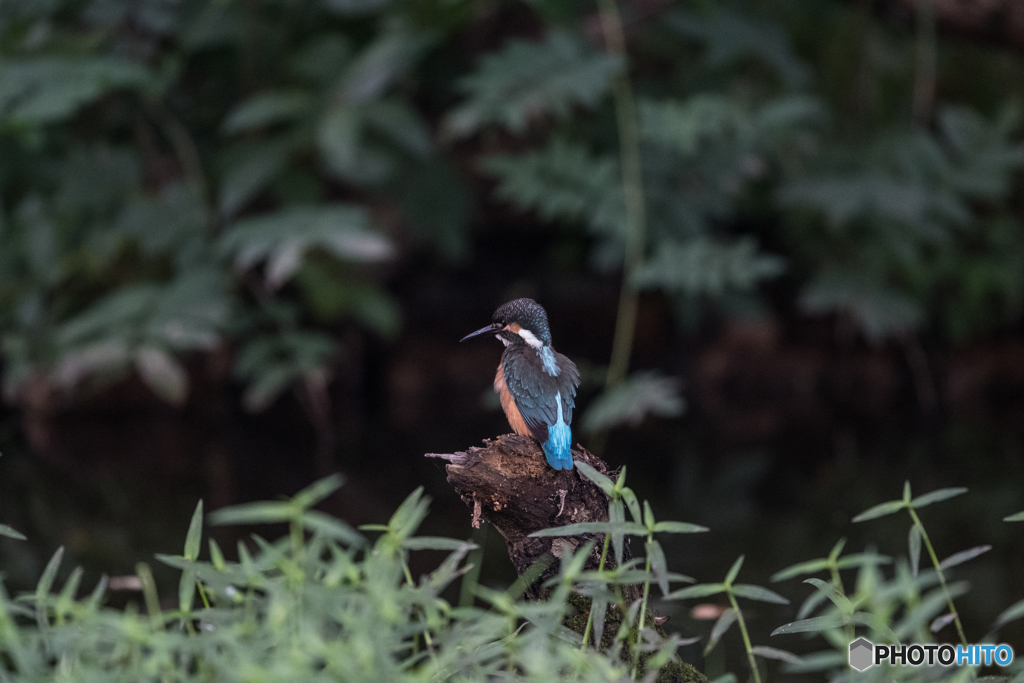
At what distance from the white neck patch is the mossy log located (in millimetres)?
120

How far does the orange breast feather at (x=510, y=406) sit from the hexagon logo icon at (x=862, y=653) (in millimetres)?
477

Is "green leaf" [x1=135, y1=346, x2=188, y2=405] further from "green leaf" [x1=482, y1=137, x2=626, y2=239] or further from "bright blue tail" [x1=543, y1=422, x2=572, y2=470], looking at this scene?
"bright blue tail" [x1=543, y1=422, x2=572, y2=470]

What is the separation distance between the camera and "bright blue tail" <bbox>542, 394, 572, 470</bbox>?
1.08m

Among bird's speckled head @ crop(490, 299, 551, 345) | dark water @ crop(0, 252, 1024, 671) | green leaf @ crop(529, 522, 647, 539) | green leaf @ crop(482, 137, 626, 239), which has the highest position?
bird's speckled head @ crop(490, 299, 551, 345)

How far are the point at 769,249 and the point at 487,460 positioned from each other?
10.3ft

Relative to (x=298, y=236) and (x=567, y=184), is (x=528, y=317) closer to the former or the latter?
(x=298, y=236)

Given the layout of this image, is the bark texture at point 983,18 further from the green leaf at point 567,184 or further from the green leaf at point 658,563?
the green leaf at point 658,563

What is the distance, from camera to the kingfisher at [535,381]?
1.08 meters

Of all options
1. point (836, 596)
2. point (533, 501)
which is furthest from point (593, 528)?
point (836, 596)

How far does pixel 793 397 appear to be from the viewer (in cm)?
390

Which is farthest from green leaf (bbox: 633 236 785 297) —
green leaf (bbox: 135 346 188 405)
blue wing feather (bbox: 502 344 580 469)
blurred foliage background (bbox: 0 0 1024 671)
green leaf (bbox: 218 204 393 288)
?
blue wing feather (bbox: 502 344 580 469)

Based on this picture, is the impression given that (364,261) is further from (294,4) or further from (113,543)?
(113,543)

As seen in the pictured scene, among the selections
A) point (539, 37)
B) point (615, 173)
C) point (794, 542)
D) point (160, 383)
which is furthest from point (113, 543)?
point (539, 37)

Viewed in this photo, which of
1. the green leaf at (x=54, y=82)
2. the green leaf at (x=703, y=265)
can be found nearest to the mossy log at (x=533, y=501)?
the green leaf at (x=703, y=265)
